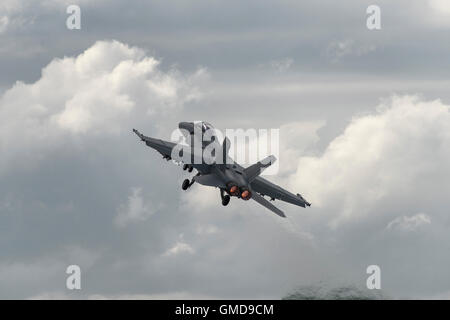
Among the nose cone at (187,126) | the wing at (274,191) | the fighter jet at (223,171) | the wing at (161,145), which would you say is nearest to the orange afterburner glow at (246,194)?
the fighter jet at (223,171)

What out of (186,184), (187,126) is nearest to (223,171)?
(186,184)

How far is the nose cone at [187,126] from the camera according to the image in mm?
112981

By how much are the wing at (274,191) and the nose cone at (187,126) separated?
41.0 ft

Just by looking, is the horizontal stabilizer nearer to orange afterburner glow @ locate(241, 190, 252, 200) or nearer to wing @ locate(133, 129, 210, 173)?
orange afterburner glow @ locate(241, 190, 252, 200)

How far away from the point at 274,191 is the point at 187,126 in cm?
1624

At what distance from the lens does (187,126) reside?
114 meters

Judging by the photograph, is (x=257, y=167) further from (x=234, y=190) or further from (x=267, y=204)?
(x=267, y=204)

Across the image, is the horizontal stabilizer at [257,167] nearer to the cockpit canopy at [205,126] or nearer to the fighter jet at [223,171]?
the fighter jet at [223,171]
